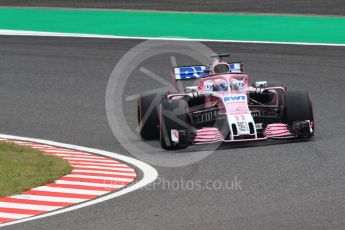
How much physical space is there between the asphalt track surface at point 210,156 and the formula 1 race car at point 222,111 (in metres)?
0.30

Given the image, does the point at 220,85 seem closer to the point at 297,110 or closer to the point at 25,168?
the point at 297,110

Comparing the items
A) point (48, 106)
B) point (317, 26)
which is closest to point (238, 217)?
point (48, 106)

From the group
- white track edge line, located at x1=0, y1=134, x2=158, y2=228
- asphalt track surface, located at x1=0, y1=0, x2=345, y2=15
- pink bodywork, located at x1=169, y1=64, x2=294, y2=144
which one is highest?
asphalt track surface, located at x1=0, y1=0, x2=345, y2=15

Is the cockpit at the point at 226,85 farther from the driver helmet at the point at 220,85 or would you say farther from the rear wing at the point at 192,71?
the rear wing at the point at 192,71

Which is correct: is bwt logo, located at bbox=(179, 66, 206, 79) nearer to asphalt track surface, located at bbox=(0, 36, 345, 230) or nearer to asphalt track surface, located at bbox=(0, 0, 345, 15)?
asphalt track surface, located at bbox=(0, 36, 345, 230)

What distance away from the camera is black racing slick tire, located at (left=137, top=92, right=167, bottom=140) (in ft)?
51.2

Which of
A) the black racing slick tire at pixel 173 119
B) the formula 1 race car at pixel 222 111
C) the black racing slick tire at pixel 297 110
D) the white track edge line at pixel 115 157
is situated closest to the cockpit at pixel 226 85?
the formula 1 race car at pixel 222 111

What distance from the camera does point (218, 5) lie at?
32.4 meters

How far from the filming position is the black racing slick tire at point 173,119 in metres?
14.3

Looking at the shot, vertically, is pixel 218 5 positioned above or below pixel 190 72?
above

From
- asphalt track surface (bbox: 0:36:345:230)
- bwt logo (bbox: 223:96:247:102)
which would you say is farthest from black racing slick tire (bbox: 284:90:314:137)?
bwt logo (bbox: 223:96:247:102)

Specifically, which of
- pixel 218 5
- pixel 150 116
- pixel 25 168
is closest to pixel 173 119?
pixel 150 116

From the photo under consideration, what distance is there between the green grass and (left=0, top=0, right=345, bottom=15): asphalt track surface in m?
17.2

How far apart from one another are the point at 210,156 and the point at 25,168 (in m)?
2.38
